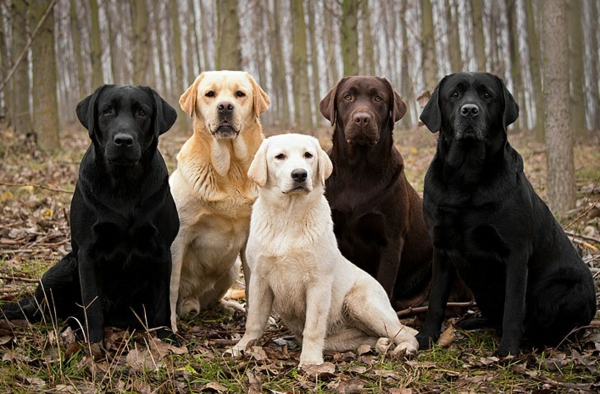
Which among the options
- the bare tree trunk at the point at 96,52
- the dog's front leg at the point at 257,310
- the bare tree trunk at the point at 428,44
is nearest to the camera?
the dog's front leg at the point at 257,310

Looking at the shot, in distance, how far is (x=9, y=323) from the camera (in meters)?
3.69

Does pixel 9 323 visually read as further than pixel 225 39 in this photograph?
No

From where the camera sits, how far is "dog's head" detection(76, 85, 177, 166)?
3.54 metres

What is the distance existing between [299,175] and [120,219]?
3.57 feet

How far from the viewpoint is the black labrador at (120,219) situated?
11.8 ft

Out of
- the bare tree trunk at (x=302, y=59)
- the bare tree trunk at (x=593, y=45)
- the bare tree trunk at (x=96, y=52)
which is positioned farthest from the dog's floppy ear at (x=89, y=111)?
the bare tree trunk at (x=593, y=45)

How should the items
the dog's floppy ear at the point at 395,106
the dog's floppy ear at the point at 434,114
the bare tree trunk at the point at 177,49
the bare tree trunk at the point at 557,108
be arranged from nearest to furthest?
1. the dog's floppy ear at the point at 434,114
2. the dog's floppy ear at the point at 395,106
3. the bare tree trunk at the point at 557,108
4. the bare tree trunk at the point at 177,49

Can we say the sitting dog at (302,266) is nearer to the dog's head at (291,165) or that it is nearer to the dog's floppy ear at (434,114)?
the dog's head at (291,165)

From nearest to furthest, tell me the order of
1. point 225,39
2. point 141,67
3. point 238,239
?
point 238,239
point 225,39
point 141,67

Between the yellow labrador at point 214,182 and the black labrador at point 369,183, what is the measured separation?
2.06 feet

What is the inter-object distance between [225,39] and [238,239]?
6.97 meters

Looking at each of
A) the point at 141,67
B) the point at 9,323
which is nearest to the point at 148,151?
the point at 9,323

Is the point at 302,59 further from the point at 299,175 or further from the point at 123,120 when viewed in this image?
the point at 299,175

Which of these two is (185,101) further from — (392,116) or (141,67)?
(141,67)
